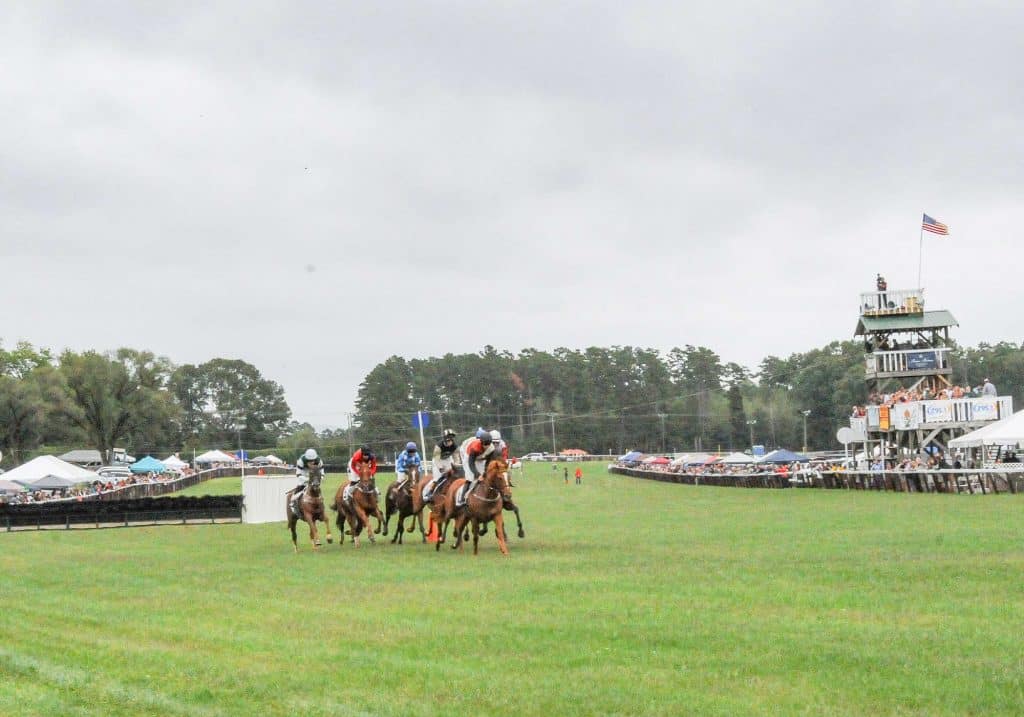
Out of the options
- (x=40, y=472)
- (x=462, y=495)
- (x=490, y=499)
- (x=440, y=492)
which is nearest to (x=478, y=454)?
(x=490, y=499)

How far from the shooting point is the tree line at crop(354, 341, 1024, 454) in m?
136

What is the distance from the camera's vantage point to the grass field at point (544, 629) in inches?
352

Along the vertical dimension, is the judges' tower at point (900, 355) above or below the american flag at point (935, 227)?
below

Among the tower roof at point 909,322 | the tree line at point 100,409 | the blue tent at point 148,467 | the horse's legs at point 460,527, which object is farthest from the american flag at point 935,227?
the tree line at point 100,409

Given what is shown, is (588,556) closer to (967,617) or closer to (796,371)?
(967,617)

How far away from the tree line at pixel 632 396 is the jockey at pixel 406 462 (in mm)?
90093

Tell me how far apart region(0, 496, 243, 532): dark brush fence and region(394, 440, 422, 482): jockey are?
1435 centimetres

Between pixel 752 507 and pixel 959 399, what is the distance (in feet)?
86.0

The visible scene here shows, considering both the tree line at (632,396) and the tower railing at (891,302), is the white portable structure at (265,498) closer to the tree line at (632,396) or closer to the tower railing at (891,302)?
the tower railing at (891,302)

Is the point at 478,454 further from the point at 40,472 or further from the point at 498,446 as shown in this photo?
the point at 40,472

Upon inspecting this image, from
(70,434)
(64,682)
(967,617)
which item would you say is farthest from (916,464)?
(70,434)

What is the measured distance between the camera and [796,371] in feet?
527

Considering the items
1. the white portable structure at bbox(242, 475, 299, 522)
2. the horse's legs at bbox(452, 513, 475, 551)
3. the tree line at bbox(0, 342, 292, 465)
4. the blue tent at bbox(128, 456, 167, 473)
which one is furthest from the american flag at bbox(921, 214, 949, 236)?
the tree line at bbox(0, 342, 292, 465)

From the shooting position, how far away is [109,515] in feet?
129
